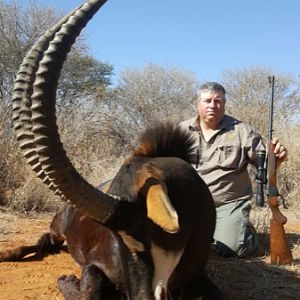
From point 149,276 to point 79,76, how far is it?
21595 mm

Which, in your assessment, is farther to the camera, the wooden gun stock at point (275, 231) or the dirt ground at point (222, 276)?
the wooden gun stock at point (275, 231)

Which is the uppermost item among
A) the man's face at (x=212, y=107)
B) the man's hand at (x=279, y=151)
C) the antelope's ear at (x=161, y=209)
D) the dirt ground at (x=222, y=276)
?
the man's face at (x=212, y=107)

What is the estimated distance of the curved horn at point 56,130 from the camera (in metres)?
2.65

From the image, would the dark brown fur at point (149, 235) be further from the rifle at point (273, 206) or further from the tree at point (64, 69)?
the tree at point (64, 69)

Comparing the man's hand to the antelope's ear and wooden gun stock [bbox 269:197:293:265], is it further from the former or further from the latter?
the antelope's ear

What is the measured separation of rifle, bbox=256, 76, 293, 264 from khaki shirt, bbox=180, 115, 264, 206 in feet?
0.69

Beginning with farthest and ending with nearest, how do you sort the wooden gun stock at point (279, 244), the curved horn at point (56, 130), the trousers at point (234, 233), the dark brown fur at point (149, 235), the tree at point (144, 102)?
the tree at point (144, 102)
the trousers at point (234, 233)
the wooden gun stock at point (279, 244)
the dark brown fur at point (149, 235)
the curved horn at point (56, 130)

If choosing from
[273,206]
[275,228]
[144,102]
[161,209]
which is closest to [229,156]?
[273,206]

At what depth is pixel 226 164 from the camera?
5.89 meters

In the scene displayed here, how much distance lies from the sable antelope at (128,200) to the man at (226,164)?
1.77 metres

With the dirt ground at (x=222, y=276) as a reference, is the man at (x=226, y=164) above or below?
above

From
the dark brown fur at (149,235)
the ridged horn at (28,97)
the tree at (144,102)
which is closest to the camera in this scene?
the ridged horn at (28,97)

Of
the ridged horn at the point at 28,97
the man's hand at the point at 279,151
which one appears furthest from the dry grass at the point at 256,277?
the ridged horn at the point at 28,97

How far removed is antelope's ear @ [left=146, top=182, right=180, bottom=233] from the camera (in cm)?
270
